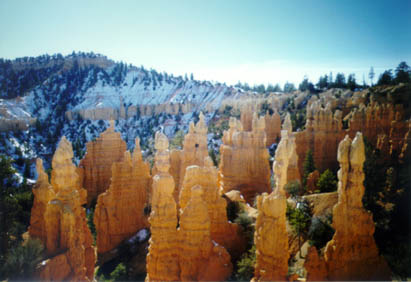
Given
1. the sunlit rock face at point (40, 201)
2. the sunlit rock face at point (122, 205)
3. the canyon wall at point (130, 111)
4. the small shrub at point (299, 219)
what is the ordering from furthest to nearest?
the canyon wall at point (130, 111) → the sunlit rock face at point (122, 205) → the small shrub at point (299, 219) → the sunlit rock face at point (40, 201)

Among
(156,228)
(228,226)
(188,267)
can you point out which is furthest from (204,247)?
(228,226)

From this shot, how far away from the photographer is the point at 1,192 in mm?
12906

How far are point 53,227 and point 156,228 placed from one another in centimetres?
349

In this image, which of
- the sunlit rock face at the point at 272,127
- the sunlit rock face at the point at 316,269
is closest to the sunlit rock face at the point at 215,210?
the sunlit rock face at the point at 316,269

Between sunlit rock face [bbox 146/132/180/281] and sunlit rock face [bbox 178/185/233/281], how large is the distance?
0.92 feet

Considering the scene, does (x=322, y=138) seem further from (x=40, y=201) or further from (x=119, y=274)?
(x=40, y=201)

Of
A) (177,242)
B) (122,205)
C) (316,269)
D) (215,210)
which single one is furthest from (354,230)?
(122,205)

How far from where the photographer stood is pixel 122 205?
62.3ft

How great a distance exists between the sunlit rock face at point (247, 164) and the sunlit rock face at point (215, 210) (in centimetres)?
793

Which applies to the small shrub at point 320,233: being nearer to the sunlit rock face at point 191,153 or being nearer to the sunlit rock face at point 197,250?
the sunlit rock face at point 197,250

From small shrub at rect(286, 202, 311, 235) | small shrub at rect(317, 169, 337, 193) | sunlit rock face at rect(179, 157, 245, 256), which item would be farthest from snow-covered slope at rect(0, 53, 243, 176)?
small shrub at rect(286, 202, 311, 235)

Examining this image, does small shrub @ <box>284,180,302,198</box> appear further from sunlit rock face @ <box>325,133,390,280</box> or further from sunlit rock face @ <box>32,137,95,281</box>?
sunlit rock face @ <box>32,137,95,281</box>

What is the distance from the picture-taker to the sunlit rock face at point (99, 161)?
27.5m

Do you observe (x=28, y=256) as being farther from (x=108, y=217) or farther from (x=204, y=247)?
(x=108, y=217)
